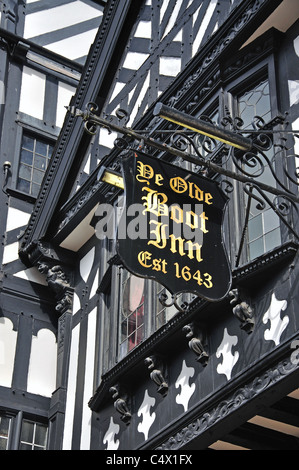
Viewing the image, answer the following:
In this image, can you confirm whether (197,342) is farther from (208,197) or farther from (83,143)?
(83,143)

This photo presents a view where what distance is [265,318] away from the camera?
28.7ft

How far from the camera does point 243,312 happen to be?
8.89 m

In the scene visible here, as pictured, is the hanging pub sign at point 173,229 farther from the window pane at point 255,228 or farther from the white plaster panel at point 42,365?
the white plaster panel at point 42,365

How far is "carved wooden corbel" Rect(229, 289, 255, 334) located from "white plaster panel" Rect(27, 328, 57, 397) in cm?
550

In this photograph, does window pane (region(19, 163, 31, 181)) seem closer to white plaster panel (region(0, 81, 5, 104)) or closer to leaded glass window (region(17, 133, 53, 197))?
leaded glass window (region(17, 133, 53, 197))

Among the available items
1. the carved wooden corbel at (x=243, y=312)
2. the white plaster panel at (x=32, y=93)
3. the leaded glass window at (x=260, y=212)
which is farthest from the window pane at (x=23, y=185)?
the carved wooden corbel at (x=243, y=312)

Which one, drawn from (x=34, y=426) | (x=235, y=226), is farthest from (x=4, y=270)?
(x=235, y=226)

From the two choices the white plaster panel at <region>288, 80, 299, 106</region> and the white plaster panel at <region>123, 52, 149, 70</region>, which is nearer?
the white plaster panel at <region>288, 80, 299, 106</region>

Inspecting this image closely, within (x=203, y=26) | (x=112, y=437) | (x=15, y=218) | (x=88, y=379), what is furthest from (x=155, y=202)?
(x=15, y=218)

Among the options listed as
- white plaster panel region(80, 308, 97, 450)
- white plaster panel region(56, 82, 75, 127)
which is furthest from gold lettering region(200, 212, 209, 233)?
white plaster panel region(56, 82, 75, 127)

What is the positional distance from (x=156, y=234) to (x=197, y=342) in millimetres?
1736

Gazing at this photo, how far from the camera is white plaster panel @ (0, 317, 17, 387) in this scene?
44.4 ft

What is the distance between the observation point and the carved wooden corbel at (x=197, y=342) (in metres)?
9.48

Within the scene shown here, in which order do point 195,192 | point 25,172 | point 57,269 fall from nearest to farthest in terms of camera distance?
point 195,192 < point 57,269 < point 25,172
